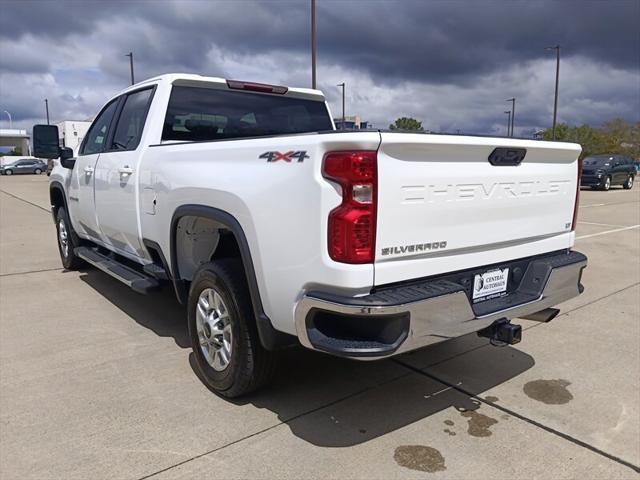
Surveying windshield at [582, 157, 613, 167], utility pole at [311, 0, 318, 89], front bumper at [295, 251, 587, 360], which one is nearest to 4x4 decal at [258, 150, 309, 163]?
front bumper at [295, 251, 587, 360]

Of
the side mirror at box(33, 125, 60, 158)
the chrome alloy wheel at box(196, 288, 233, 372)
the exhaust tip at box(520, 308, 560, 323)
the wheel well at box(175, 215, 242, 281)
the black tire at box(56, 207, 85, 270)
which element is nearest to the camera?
the chrome alloy wheel at box(196, 288, 233, 372)

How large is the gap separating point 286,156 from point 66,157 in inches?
175

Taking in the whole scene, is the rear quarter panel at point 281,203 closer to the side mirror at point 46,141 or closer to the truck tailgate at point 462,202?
the truck tailgate at point 462,202

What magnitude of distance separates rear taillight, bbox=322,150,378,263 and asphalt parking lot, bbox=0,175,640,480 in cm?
113

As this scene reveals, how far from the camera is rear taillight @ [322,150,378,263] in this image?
2393 mm

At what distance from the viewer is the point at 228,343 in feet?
10.8

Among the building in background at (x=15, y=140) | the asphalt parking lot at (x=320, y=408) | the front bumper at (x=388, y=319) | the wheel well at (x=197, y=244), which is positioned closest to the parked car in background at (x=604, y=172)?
the asphalt parking lot at (x=320, y=408)

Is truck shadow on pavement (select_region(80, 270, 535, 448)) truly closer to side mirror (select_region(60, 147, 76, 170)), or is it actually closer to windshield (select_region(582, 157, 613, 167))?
side mirror (select_region(60, 147, 76, 170))

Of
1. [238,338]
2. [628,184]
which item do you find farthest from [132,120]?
[628,184]

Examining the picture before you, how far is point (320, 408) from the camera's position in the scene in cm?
328

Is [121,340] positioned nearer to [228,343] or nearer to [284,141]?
[228,343]

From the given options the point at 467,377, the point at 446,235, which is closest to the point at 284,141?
the point at 446,235

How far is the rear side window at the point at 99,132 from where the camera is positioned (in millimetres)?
5246

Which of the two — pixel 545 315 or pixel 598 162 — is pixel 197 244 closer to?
pixel 545 315
